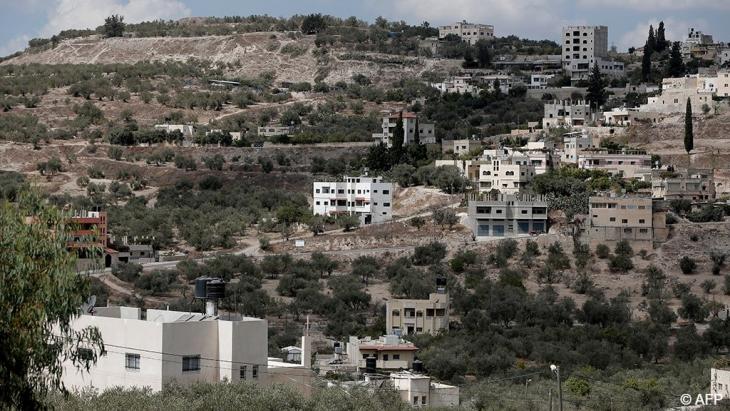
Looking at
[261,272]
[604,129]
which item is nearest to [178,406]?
[261,272]

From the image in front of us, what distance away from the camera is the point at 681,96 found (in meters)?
A: 91.8

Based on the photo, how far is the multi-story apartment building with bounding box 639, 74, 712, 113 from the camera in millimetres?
91106

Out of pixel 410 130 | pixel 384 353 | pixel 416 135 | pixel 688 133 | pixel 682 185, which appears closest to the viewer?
pixel 384 353

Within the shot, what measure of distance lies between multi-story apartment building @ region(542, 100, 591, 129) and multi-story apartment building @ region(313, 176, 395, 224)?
50.6 feet

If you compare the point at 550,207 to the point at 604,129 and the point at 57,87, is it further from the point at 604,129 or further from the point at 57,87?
the point at 57,87

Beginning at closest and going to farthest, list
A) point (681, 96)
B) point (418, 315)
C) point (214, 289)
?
point (214, 289) → point (418, 315) → point (681, 96)

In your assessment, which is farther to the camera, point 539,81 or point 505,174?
point 539,81

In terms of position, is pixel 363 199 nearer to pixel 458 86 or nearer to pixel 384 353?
pixel 384 353

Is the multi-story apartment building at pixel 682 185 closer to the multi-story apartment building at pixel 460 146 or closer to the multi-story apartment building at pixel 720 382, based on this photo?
the multi-story apartment building at pixel 460 146

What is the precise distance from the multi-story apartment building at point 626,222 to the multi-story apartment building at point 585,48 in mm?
45595

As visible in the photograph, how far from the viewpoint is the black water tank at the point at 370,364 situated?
134 feet

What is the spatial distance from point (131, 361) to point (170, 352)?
26.0 inches

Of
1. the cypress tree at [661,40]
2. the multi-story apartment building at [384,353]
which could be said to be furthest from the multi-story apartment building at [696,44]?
the multi-story apartment building at [384,353]

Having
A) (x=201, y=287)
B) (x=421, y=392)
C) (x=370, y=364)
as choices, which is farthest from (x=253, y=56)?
(x=201, y=287)
